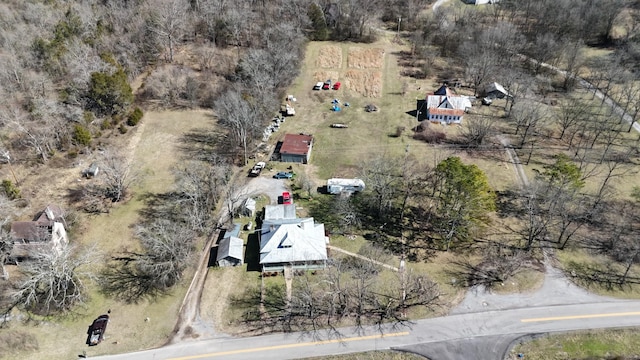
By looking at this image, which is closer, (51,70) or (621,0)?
(51,70)

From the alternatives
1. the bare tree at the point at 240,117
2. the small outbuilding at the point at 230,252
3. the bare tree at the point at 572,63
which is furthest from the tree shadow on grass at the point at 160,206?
the bare tree at the point at 572,63

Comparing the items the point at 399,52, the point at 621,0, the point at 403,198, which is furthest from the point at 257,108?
the point at 621,0

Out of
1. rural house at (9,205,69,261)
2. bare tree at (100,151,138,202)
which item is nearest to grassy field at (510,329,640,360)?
rural house at (9,205,69,261)

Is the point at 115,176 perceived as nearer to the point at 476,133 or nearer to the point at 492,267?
the point at 492,267

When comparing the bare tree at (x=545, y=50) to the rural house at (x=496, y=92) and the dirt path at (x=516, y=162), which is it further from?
the dirt path at (x=516, y=162)

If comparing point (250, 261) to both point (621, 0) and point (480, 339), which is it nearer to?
point (480, 339)

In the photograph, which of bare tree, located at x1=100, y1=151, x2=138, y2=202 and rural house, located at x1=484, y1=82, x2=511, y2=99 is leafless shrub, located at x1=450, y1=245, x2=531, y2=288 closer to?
rural house, located at x1=484, y1=82, x2=511, y2=99

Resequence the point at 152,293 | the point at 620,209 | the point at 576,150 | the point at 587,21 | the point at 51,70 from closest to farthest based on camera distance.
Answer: the point at 152,293 < the point at 620,209 < the point at 576,150 < the point at 51,70 < the point at 587,21
